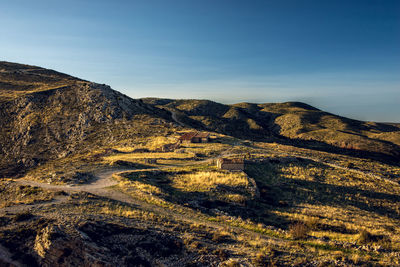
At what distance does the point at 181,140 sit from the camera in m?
63.8

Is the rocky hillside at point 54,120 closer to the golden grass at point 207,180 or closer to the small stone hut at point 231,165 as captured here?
the small stone hut at point 231,165

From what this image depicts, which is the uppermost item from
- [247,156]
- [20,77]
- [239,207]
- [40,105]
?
[20,77]

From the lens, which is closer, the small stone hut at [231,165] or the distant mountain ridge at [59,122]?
the small stone hut at [231,165]

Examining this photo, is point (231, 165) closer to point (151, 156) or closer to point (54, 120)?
point (151, 156)

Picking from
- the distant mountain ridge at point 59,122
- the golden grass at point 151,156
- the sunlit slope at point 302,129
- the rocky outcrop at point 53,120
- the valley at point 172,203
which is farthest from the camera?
the sunlit slope at point 302,129

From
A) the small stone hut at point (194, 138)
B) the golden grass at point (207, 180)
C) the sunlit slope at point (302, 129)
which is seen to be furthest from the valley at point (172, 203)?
the sunlit slope at point (302, 129)

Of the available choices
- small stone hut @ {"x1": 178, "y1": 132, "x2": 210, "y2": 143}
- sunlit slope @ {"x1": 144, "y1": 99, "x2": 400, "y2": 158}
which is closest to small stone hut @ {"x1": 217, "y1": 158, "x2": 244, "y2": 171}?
small stone hut @ {"x1": 178, "y1": 132, "x2": 210, "y2": 143}

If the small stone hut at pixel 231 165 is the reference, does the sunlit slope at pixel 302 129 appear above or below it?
above

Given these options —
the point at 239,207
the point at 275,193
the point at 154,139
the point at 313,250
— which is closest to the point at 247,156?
the point at 275,193

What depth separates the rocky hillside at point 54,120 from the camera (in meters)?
60.3

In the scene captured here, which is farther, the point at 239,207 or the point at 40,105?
the point at 40,105

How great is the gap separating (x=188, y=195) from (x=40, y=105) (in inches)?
2943

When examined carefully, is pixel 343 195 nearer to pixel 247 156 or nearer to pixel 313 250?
pixel 247 156

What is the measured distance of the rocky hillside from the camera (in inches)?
2375
